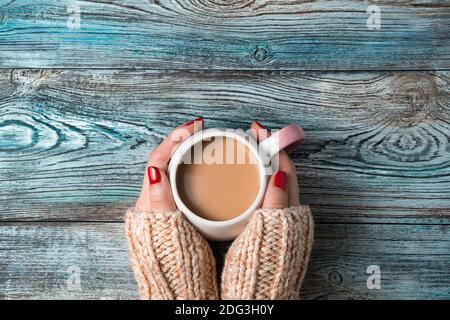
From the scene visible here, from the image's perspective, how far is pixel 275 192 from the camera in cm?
84

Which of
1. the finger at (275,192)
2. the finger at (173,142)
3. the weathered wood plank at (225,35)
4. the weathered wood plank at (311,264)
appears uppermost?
→ the weathered wood plank at (225,35)

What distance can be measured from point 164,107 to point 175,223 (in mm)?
218

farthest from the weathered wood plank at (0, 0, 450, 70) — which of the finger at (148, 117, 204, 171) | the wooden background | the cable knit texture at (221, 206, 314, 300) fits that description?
the cable knit texture at (221, 206, 314, 300)

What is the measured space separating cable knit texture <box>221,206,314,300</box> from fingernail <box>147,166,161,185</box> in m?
0.15

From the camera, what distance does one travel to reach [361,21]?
97 centimetres

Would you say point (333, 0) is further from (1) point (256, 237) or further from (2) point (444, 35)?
(1) point (256, 237)

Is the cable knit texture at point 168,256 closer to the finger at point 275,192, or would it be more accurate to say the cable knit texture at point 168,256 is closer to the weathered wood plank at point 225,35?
the finger at point 275,192

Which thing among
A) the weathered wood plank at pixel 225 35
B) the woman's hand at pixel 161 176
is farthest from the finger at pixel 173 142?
the weathered wood plank at pixel 225 35

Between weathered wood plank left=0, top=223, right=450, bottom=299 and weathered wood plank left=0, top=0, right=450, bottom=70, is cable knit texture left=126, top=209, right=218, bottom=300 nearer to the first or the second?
weathered wood plank left=0, top=223, right=450, bottom=299

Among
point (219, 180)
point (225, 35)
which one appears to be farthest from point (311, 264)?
point (225, 35)

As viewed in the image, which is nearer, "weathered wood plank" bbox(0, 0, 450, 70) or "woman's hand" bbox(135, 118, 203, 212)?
"woman's hand" bbox(135, 118, 203, 212)

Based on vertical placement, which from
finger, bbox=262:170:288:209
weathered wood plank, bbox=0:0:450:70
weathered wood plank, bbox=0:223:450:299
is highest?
weathered wood plank, bbox=0:0:450:70

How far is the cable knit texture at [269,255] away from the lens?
0.84 meters

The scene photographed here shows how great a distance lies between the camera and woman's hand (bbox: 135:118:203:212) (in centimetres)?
85
